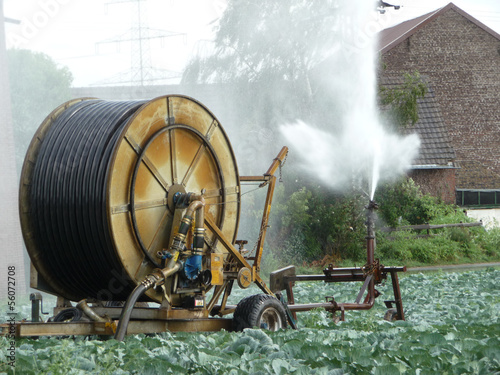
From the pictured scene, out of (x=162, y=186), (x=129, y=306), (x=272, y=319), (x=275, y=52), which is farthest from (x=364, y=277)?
(x=275, y=52)

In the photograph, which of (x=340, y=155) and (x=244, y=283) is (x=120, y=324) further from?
(x=340, y=155)

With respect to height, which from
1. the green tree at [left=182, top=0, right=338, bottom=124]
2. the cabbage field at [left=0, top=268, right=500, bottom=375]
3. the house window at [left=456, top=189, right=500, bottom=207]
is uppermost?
the green tree at [left=182, top=0, right=338, bottom=124]

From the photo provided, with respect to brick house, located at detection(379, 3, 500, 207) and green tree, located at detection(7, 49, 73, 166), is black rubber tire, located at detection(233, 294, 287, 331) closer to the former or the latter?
green tree, located at detection(7, 49, 73, 166)

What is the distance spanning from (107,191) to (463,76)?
1291 inches

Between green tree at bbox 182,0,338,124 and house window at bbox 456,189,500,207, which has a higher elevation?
green tree at bbox 182,0,338,124

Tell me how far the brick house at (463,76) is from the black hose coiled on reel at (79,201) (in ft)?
98.1

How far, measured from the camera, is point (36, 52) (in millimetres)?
29484

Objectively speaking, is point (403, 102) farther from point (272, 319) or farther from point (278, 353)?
point (278, 353)

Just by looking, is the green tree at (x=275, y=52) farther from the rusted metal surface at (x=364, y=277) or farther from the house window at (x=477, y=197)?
the rusted metal surface at (x=364, y=277)

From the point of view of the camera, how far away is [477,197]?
3553 cm

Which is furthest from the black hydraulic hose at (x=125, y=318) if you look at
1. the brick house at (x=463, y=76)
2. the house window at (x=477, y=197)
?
the brick house at (x=463, y=76)

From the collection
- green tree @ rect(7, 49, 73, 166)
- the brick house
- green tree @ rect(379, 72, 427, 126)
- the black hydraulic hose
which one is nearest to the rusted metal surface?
the black hydraulic hose

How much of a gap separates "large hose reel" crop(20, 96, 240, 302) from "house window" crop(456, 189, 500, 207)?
29.2 meters

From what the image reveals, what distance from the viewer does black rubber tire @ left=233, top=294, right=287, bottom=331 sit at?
25.3 ft
